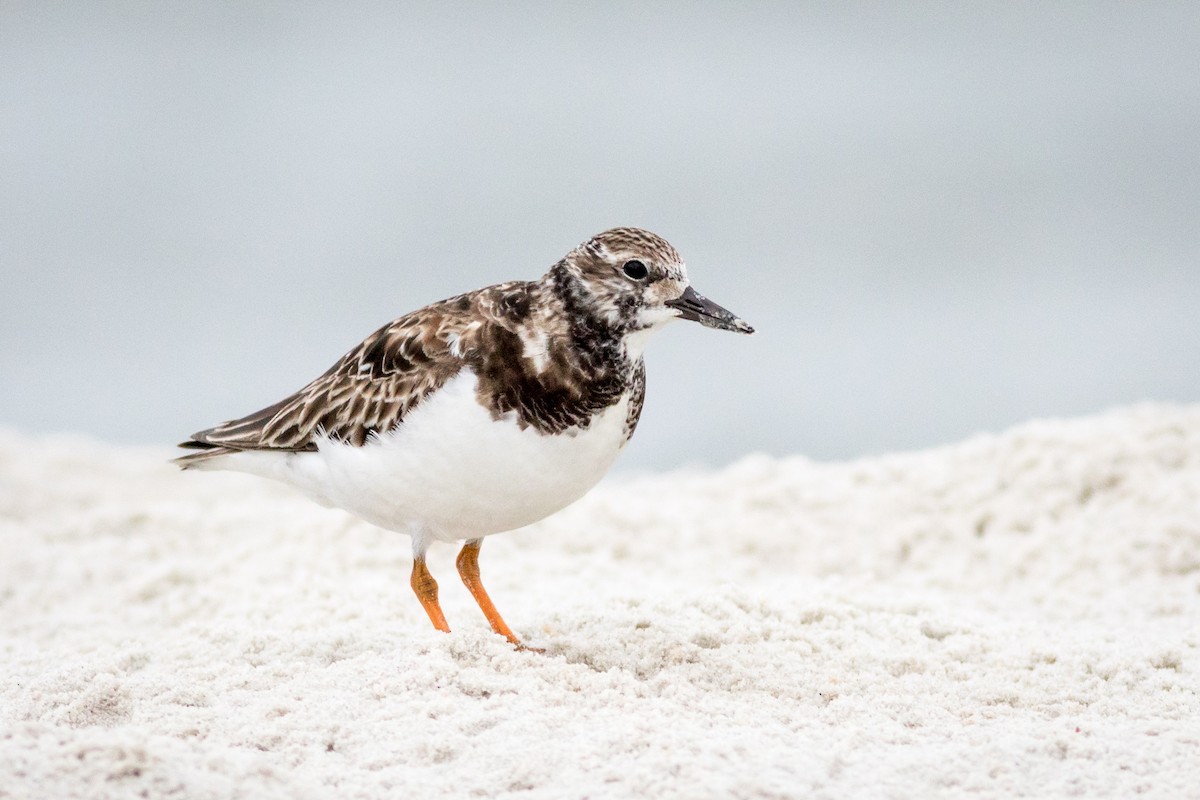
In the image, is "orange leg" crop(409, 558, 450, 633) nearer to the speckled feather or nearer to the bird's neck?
the speckled feather

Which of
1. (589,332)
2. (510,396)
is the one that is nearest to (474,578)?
(510,396)

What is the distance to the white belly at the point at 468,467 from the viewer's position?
402cm

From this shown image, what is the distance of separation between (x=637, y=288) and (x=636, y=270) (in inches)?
2.5

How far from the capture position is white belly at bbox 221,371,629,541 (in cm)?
402

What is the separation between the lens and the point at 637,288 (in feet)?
13.6

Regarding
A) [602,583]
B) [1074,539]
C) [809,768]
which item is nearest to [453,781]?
[809,768]

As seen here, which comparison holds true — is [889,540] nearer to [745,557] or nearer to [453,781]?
[745,557]

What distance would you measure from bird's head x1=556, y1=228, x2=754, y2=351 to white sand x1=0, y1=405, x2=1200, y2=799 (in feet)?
3.95

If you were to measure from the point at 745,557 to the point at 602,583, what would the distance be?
4.59 feet

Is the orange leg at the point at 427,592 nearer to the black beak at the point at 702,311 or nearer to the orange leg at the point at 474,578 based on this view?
the orange leg at the point at 474,578

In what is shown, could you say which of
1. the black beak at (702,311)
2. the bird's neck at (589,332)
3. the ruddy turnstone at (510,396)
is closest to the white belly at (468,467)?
the ruddy turnstone at (510,396)

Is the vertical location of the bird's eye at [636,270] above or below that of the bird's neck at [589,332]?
above

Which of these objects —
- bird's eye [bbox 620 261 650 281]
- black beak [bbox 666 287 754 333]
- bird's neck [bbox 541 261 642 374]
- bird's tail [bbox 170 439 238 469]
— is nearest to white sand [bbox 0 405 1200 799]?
bird's tail [bbox 170 439 238 469]

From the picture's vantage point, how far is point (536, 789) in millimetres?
3113
